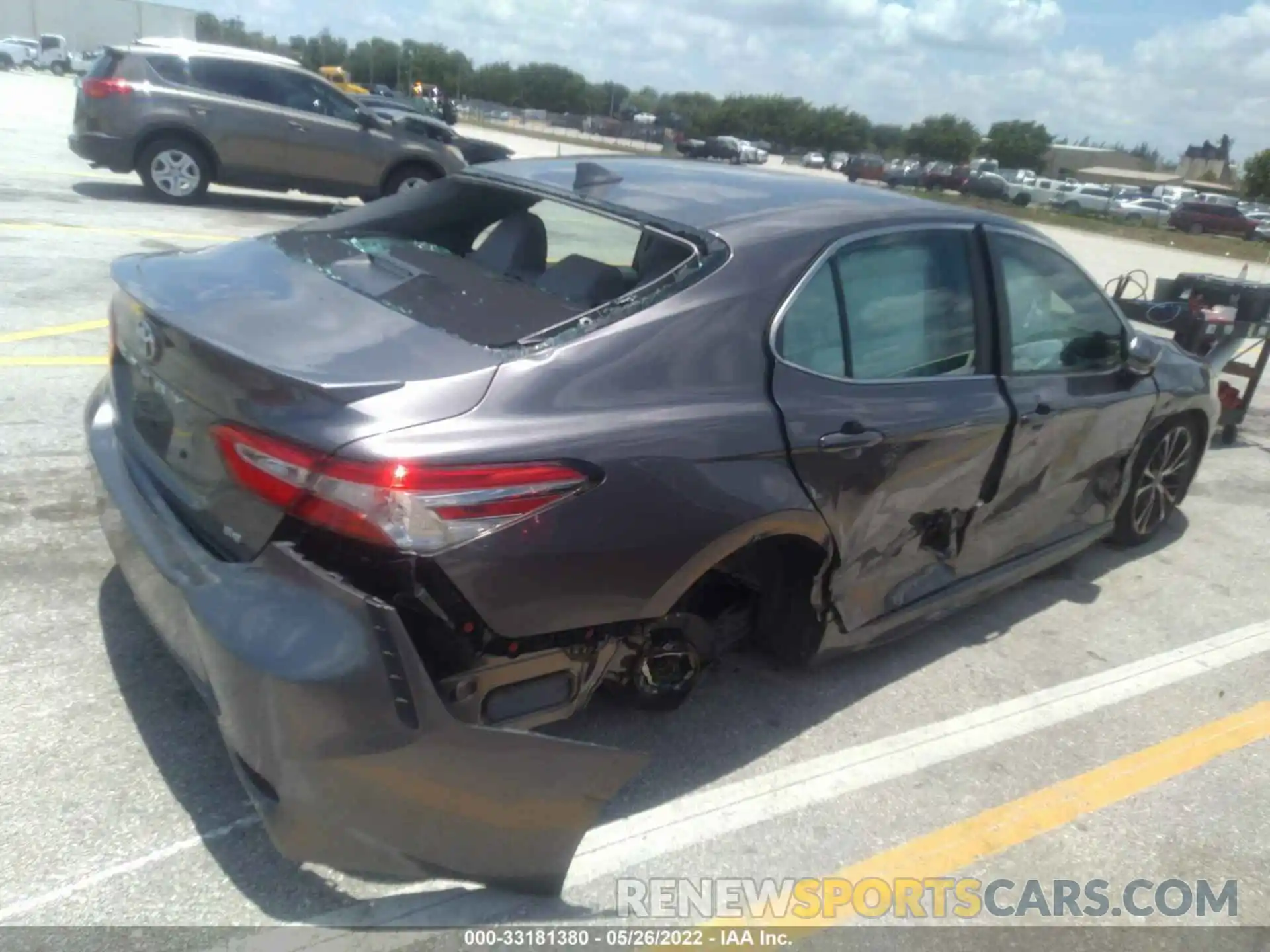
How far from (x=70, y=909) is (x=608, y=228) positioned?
89.8 inches

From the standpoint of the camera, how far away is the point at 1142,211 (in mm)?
49625

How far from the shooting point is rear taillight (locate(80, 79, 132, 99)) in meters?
12.0

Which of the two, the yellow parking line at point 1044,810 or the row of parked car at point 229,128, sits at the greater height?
the row of parked car at point 229,128

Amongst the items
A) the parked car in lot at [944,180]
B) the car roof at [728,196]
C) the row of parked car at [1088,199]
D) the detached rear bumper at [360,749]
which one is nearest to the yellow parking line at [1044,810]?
the detached rear bumper at [360,749]

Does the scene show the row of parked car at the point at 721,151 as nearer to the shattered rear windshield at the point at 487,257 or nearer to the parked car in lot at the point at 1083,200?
the parked car in lot at the point at 1083,200

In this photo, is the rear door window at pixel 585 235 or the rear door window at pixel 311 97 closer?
the rear door window at pixel 585 235

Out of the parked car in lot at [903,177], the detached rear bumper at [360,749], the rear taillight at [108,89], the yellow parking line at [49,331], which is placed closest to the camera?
the detached rear bumper at [360,749]

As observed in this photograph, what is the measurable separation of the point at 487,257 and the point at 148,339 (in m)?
1.08

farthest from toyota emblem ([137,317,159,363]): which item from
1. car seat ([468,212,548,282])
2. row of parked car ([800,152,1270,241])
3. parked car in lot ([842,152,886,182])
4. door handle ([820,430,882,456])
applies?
parked car in lot ([842,152,886,182])

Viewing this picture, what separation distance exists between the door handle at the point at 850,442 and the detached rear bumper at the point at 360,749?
3.54 ft

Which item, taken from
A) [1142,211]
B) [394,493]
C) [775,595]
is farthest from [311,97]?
[1142,211]

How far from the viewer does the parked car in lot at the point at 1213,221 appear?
41500 mm

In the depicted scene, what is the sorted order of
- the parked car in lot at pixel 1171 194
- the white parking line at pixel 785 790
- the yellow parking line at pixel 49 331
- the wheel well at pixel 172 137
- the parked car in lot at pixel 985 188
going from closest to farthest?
the white parking line at pixel 785 790, the yellow parking line at pixel 49 331, the wheel well at pixel 172 137, the parked car in lot at pixel 985 188, the parked car in lot at pixel 1171 194

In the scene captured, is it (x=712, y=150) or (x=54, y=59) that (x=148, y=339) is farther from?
(x=54, y=59)
